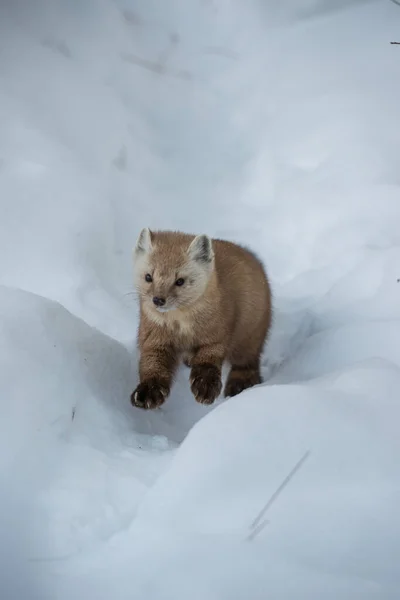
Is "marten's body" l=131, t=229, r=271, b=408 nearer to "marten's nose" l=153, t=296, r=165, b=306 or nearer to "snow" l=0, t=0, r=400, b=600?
"marten's nose" l=153, t=296, r=165, b=306

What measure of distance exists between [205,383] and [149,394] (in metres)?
0.24

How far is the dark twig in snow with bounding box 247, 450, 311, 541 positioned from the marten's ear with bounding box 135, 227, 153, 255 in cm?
141

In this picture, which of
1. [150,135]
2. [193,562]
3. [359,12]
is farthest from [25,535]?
[359,12]

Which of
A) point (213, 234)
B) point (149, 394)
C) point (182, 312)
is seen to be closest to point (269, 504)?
point (149, 394)

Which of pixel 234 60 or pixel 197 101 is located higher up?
pixel 234 60

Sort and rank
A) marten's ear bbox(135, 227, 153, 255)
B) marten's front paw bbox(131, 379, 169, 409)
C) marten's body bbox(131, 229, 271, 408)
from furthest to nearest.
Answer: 1. marten's ear bbox(135, 227, 153, 255)
2. marten's body bbox(131, 229, 271, 408)
3. marten's front paw bbox(131, 379, 169, 409)

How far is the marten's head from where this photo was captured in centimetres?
262

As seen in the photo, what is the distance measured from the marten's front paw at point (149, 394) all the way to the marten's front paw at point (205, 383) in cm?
13

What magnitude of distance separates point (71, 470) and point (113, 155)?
2.76 metres

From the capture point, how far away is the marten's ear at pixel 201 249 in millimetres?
2688

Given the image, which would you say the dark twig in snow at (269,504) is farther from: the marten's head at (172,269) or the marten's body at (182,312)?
the marten's head at (172,269)

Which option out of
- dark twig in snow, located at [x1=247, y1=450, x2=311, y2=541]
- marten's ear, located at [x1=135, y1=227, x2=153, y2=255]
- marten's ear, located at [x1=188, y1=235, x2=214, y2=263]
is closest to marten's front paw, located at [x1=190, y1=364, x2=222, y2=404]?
marten's ear, located at [x1=188, y1=235, x2=214, y2=263]

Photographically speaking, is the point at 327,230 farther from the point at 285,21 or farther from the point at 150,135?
the point at 285,21

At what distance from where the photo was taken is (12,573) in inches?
57.2
